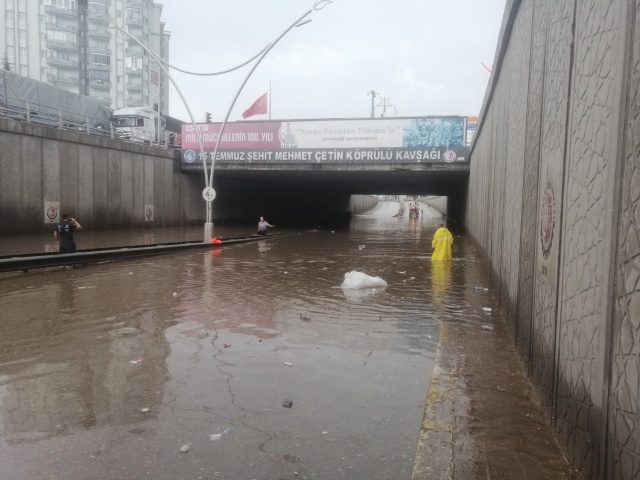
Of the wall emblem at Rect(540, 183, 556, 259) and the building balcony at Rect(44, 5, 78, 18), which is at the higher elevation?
the building balcony at Rect(44, 5, 78, 18)

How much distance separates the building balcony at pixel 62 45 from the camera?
254 ft

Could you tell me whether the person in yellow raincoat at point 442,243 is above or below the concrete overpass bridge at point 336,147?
below

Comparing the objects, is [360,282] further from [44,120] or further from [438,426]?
[44,120]

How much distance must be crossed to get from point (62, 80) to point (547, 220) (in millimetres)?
88208

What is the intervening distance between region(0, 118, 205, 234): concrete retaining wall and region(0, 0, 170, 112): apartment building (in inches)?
1818

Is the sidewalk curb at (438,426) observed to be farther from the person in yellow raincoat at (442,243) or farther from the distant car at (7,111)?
the distant car at (7,111)

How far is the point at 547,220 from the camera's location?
4484 mm

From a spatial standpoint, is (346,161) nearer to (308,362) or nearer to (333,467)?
(308,362)

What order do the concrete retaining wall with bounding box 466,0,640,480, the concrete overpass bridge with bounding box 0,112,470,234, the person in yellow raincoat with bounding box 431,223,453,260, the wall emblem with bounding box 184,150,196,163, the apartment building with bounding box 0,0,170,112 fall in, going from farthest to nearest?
1. the apartment building with bounding box 0,0,170,112
2. the wall emblem with bounding box 184,150,196,163
3. the concrete overpass bridge with bounding box 0,112,470,234
4. the person in yellow raincoat with bounding box 431,223,453,260
5. the concrete retaining wall with bounding box 466,0,640,480

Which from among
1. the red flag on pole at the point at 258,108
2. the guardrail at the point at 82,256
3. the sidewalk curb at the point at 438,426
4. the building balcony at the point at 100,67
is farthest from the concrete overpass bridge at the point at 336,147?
the building balcony at the point at 100,67

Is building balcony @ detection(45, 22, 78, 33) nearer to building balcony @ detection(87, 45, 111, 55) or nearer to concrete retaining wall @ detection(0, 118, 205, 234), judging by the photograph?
building balcony @ detection(87, 45, 111, 55)

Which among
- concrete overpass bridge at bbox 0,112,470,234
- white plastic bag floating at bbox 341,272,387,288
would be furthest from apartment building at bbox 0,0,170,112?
white plastic bag floating at bbox 341,272,387,288

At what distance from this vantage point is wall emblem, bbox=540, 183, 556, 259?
4293 millimetres

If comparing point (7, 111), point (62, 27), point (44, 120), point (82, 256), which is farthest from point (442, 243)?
point (62, 27)
